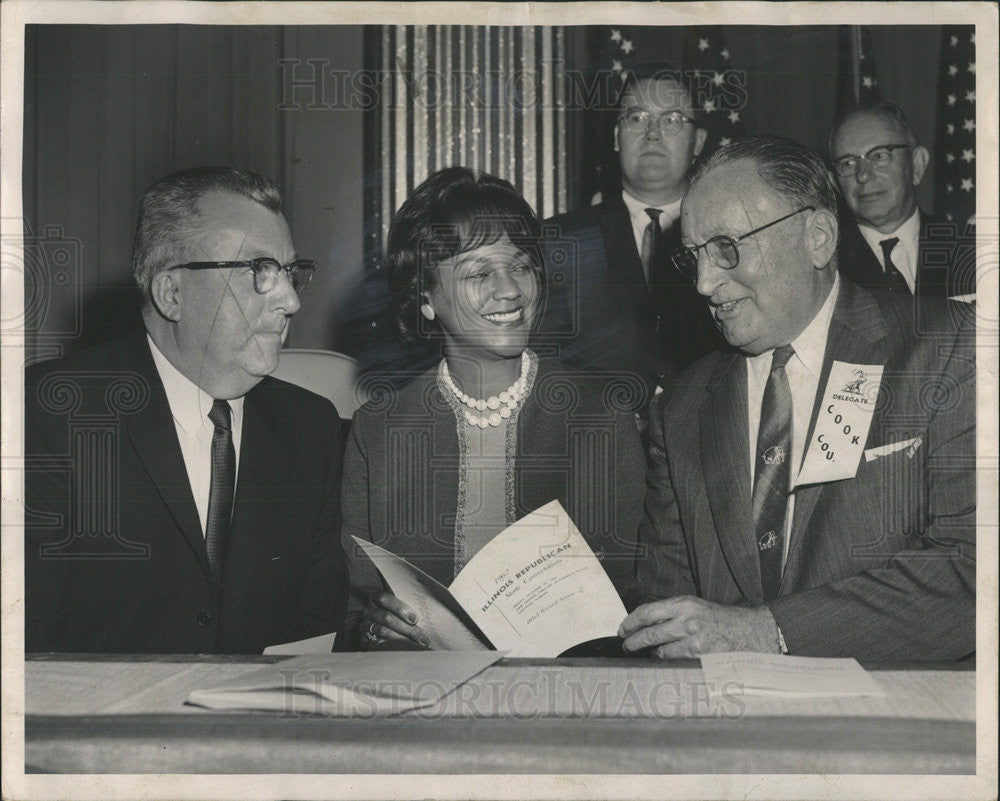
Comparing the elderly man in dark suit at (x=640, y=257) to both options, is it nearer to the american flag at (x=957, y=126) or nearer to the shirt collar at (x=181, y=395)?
the american flag at (x=957, y=126)

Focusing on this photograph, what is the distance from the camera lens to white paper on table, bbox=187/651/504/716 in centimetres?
Result: 222

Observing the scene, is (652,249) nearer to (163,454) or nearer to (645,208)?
(645,208)

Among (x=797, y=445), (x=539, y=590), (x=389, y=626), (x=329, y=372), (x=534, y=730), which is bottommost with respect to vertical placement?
(x=534, y=730)

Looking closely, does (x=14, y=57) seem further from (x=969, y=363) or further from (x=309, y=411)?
(x=969, y=363)

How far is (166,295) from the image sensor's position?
8.78 ft

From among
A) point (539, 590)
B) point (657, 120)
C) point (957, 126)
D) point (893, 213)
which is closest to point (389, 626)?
point (539, 590)

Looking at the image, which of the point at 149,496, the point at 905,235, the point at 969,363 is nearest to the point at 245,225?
the point at 149,496

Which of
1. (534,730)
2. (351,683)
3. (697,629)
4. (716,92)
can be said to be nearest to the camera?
(534,730)

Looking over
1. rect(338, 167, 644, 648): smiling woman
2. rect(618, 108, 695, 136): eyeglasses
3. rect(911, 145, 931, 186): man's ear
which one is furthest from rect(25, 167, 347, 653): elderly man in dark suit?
rect(911, 145, 931, 186): man's ear

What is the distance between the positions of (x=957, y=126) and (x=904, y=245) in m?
0.34

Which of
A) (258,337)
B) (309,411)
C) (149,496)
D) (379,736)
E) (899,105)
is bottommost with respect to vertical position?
(379,736)

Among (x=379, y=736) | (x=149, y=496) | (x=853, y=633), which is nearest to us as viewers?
(x=379, y=736)

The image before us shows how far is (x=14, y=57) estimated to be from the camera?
9.05 ft

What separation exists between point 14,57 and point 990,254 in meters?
2.57
